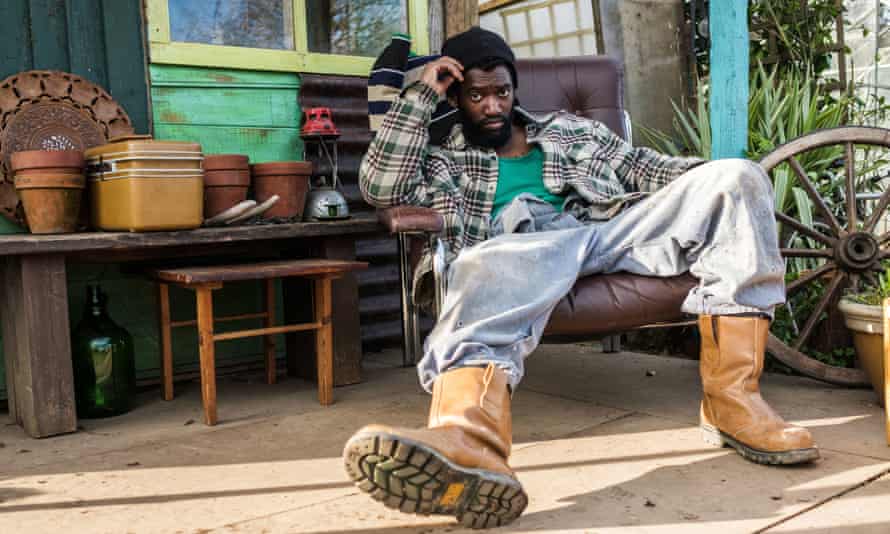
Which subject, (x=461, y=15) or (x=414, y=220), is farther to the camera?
(x=461, y=15)

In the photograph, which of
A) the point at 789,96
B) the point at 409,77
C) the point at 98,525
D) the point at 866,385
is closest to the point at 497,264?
the point at 98,525

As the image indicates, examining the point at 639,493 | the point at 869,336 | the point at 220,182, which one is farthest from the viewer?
the point at 220,182

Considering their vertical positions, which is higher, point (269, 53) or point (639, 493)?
point (269, 53)

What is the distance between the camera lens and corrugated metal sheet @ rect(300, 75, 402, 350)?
3.67m

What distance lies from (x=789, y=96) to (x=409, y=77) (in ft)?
5.90

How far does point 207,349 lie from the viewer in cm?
273

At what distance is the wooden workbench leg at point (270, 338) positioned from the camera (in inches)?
131

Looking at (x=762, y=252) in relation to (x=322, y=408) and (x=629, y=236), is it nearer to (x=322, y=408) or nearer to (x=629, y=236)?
(x=629, y=236)

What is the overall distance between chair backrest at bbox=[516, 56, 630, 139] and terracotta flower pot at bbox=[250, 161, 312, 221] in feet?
2.90

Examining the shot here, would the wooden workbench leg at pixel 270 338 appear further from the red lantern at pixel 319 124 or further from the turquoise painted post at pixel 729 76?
the turquoise painted post at pixel 729 76

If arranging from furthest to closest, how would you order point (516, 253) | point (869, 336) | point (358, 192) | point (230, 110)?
point (358, 192)
point (230, 110)
point (869, 336)
point (516, 253)

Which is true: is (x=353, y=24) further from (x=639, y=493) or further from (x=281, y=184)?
(x=639, y=493)

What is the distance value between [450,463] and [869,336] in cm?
160

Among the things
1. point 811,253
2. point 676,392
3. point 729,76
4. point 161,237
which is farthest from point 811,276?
point 161,237
